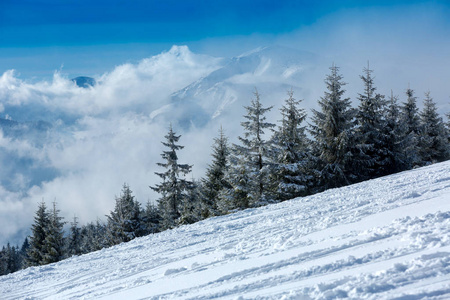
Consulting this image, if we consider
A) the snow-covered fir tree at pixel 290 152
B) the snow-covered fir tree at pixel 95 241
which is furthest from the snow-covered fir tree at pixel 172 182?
the snow-covered fir tree at pixel 95 241

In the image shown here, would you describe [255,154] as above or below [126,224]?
above

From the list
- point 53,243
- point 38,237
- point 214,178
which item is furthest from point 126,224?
point 38,237

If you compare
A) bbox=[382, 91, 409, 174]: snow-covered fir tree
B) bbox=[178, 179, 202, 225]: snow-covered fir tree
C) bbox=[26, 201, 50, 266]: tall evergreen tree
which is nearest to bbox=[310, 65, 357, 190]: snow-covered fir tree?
bbox=[382, 91, 409, 174]: snow-covered fir tree

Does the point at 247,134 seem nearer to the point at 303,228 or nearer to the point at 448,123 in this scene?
the point at 303,228

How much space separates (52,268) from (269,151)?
14305mm

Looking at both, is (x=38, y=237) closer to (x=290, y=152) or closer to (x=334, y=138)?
(x=290, y=152)

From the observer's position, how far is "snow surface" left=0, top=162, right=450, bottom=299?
170 inches

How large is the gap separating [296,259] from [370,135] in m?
20.0

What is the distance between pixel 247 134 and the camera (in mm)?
21203

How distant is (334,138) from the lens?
72.3 feet

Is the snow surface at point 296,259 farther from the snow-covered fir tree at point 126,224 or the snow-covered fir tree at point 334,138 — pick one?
the snow-covered fir tree at point 126,224

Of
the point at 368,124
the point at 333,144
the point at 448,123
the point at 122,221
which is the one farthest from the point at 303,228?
the point at 448,123

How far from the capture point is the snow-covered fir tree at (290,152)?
2138 centimetres

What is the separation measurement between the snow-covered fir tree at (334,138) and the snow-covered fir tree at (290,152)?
48.1 inches
